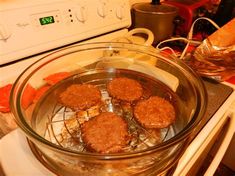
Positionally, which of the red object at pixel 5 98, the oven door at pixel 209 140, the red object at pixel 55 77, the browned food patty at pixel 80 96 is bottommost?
the oven door at pixel 209 140

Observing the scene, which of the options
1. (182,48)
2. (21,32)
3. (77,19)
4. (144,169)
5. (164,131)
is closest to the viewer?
(144,169)

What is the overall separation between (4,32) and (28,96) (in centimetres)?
20

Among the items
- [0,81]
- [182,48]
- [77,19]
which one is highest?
[77,19]

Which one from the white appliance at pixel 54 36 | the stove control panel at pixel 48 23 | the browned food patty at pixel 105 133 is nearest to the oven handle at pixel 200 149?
the white appliance at pixel 54 36

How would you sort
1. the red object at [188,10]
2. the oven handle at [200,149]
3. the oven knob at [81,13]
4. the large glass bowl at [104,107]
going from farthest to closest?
the red object at [188,10] < the oven knob at [81,13] < the oven handle at [200,149] < the large glass bowl at [104,107]

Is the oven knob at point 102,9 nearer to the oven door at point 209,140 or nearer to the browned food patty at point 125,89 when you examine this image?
the browned food patty at point 125,89

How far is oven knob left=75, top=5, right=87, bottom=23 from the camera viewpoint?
2.24 feet

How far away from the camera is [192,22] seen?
1029mm

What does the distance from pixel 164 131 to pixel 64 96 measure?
9.8 inches

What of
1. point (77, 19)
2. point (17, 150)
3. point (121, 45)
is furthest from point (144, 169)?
point (77, 19)

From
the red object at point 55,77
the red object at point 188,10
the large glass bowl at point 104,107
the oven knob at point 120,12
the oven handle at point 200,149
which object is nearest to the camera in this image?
the large glass bowl at point 104,107

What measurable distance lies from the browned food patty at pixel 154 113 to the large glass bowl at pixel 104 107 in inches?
0.7

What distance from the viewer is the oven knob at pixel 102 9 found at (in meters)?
0.73

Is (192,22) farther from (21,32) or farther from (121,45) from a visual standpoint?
(21,32)
